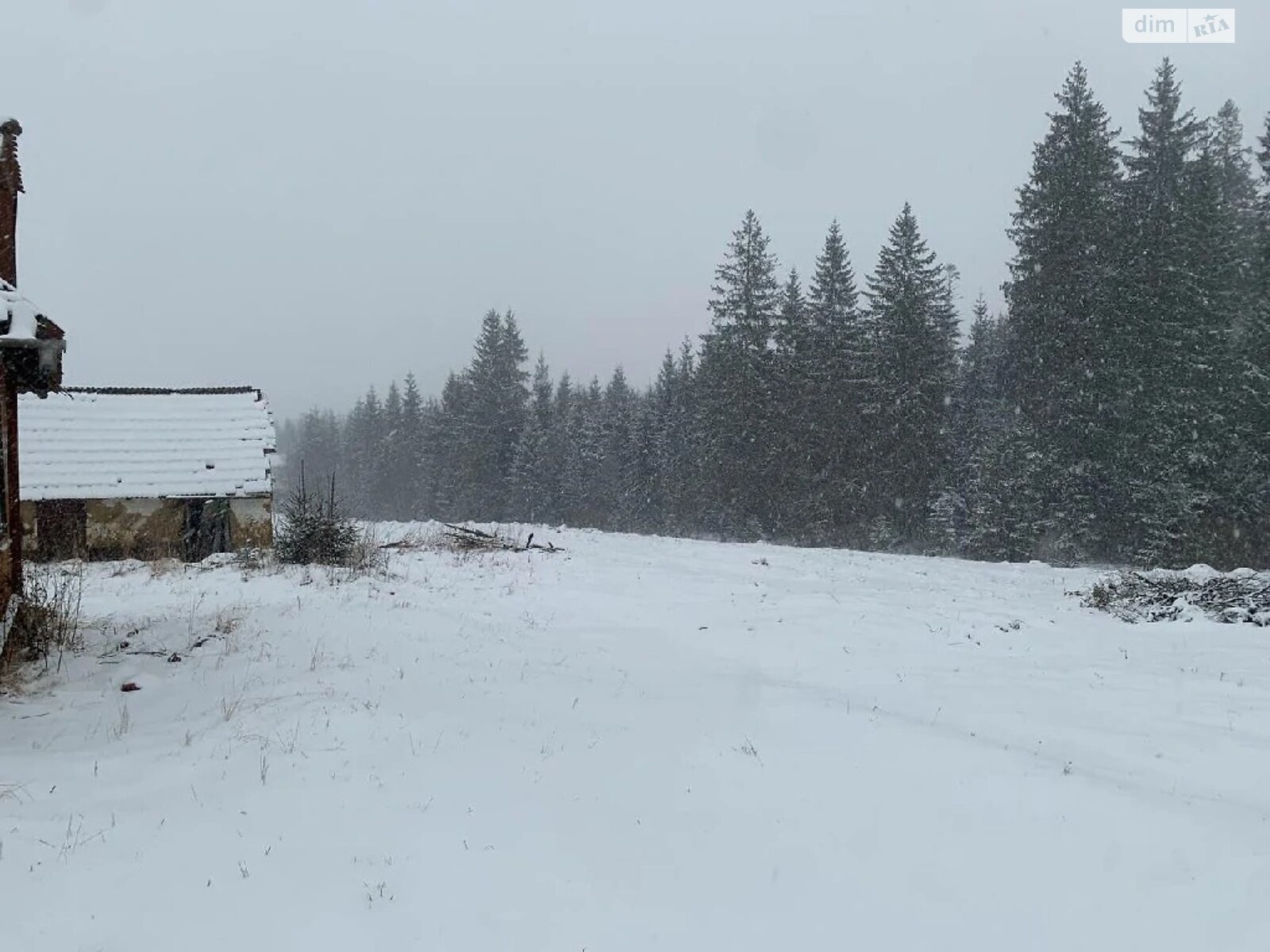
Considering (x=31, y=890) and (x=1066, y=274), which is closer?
(x=31, y=890)

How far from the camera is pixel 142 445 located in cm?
2164

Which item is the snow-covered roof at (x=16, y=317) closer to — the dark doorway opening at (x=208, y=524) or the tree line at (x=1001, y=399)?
the dark doorway opening at (x=208, y=524)

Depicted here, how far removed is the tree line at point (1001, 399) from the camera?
2462 centimetres

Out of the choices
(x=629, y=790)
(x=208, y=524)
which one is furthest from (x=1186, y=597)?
(x=208, y=524)

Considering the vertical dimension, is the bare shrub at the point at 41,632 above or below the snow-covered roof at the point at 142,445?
below

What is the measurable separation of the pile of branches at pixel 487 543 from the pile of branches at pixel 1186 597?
1223 cm

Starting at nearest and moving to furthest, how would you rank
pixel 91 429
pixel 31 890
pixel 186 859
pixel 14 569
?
pixel 31 890 → pixel 186 859 → pixel 14 569 → pixel 91 429

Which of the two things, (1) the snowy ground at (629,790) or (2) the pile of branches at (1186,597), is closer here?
(1) the snowy ground at (629,790)

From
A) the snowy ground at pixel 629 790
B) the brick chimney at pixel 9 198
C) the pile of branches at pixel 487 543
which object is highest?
the brick chimney at pixel 9 198

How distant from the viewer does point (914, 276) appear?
3600 cm

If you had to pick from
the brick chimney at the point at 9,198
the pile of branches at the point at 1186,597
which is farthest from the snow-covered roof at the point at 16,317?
the pile of branches at the point at 1186,597

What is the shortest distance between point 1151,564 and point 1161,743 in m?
20.8

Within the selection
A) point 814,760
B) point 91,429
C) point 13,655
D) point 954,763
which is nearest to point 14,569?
point 13,655

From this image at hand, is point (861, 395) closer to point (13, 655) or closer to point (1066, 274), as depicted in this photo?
point (1066, 274)
